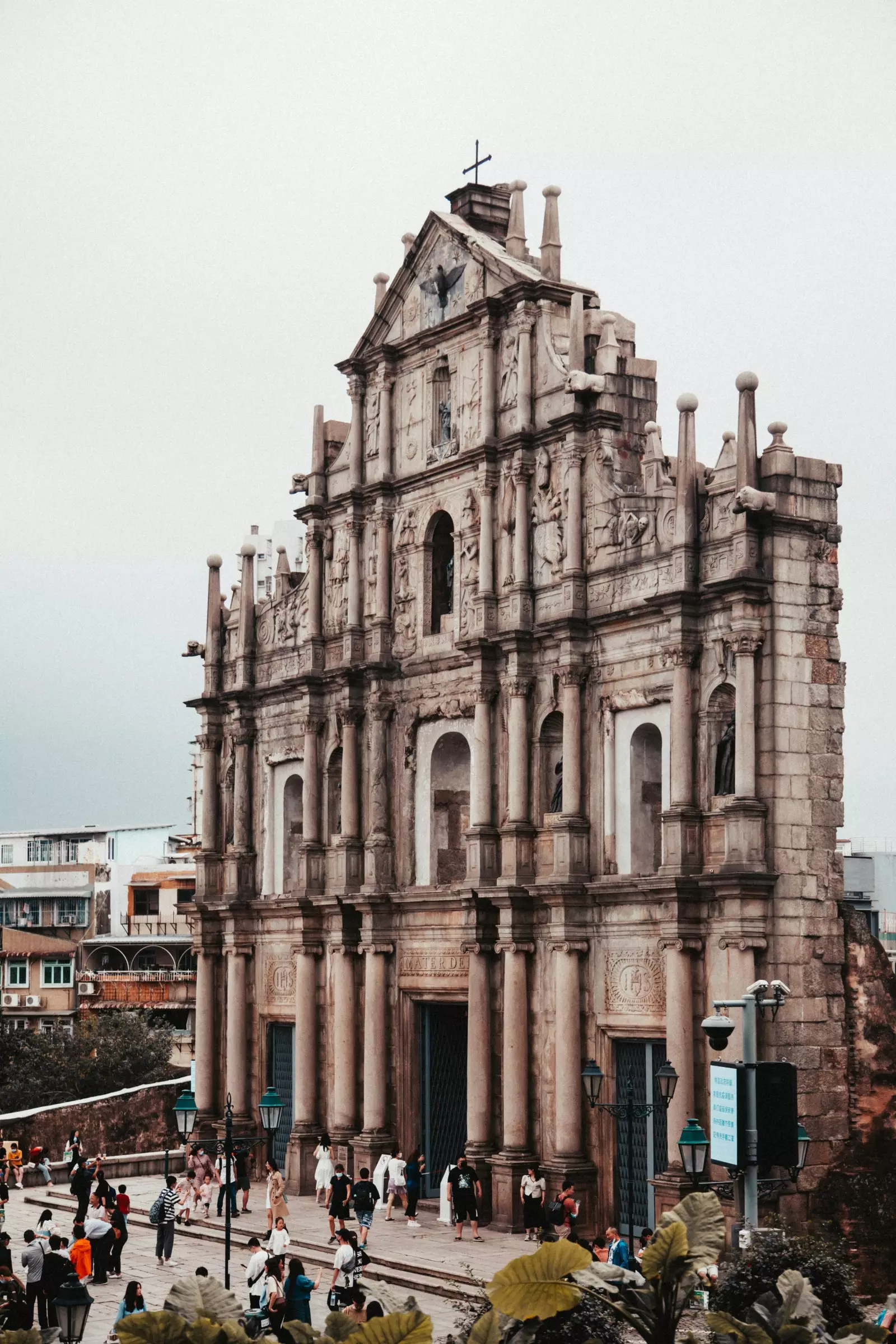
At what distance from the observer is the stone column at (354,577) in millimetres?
39812

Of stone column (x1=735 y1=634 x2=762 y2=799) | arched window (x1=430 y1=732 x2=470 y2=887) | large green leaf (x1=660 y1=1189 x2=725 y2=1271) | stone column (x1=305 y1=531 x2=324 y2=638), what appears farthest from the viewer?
stone column (x1=305 y1=531 x2=324 y2=638)

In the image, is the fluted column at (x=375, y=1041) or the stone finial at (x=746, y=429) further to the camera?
the fluted column at (x=375, y=1041)

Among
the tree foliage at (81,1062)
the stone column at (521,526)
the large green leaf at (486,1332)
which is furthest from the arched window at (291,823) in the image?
the large green leaf at (486,1332)

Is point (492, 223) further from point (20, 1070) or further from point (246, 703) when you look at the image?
point (20, 1070)

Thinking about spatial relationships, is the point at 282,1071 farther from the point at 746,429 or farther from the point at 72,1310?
the point at 72,1310

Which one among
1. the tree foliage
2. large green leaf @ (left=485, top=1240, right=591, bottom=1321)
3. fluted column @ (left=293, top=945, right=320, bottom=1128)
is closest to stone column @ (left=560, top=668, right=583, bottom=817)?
fluted column @ (left=293, top=945, right=320, bottom=1128)

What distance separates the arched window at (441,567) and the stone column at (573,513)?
4585 mm

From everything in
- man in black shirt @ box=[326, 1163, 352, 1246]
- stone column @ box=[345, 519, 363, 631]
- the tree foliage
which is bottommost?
the tree foliage

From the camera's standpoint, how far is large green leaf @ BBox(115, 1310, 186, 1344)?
1154 centimetres

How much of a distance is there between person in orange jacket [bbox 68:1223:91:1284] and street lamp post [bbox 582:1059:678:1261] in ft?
26.3

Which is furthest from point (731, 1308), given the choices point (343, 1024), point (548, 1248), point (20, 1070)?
point (20, 1070)

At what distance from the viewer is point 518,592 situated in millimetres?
34938

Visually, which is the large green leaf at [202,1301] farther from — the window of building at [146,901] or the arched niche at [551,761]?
the window of building at [146,901]

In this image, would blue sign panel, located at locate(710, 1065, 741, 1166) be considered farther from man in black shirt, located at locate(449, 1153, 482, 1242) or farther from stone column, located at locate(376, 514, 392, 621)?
stone column, located at locate(376, 514, 392, 621)
